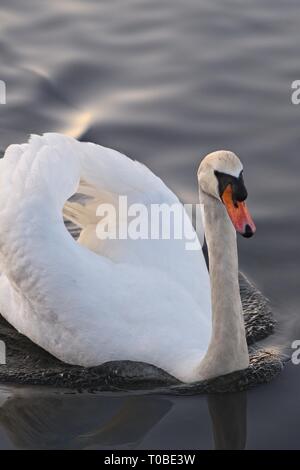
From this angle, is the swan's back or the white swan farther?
the swan's back

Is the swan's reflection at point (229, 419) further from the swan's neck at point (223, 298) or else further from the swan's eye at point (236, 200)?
the swan's eye at point (236, 200)

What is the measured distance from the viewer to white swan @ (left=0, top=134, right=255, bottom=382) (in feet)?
26.1

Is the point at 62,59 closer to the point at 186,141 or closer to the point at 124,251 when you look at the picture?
the point at 186,141

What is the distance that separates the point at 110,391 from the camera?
8164mm

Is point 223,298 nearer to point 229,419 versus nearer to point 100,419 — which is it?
point 229,419

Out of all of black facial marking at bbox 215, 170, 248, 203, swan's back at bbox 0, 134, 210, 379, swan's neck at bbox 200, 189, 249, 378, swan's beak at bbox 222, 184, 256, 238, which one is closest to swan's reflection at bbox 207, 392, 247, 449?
swan's neck at bbox 200, 189, 249, 378

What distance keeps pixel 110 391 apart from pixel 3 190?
5.50 ft

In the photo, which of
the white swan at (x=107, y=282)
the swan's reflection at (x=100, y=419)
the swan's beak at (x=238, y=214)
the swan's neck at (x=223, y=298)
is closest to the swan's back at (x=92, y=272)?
the white swan at (x=107, y=282)

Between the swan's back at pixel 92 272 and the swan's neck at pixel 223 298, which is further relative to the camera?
Answer: the swan's back at pixel 92 272

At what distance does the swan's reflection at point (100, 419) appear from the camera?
25.2ft

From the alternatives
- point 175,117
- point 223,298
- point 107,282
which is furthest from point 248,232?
point 175,117

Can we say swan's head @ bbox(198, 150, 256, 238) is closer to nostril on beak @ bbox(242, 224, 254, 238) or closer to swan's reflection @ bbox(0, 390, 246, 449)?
nostril on beak @ bbox(242, 224, 254, 238)

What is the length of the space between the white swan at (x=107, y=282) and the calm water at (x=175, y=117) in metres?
0.36

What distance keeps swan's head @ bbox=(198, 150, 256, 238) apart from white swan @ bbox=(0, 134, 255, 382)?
41cm
